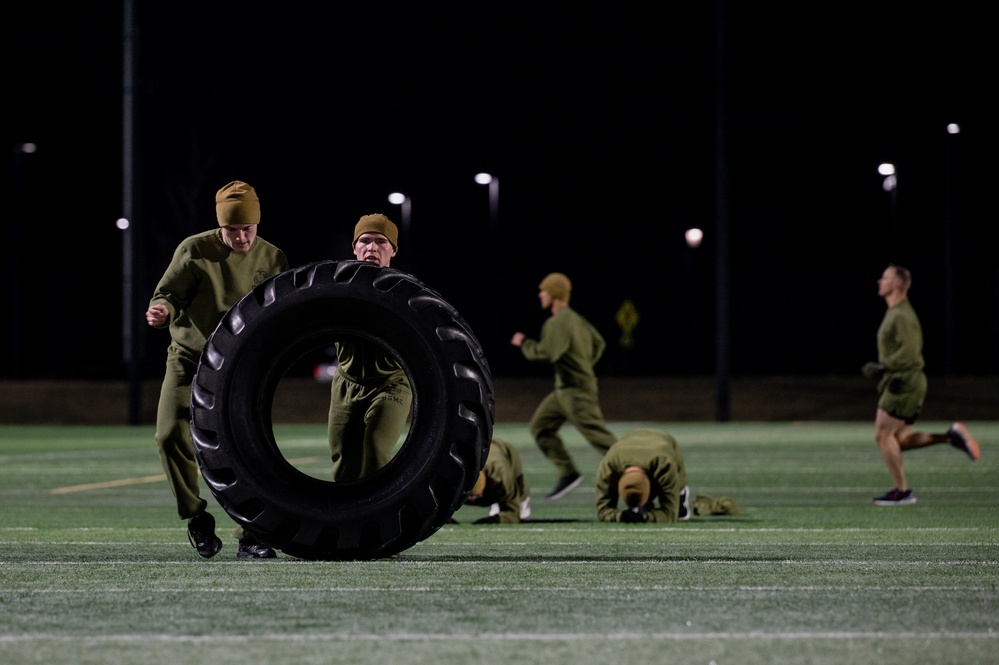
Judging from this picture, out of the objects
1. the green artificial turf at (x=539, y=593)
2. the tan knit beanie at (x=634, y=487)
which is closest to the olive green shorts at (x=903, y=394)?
the green artificial turf at (x=539, y=593)

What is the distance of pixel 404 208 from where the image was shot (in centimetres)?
7481

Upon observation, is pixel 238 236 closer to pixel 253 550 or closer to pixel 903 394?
pixel 253 550

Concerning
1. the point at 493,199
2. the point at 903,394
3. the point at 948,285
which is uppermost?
the point at 493,199

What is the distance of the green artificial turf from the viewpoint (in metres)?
6.28

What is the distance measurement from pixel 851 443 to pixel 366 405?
62.3 feet

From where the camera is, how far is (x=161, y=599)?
7.69 meters

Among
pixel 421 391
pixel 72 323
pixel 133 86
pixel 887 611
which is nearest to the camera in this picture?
pixel 887 611

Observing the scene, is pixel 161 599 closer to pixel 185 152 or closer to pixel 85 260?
pixel 185 152

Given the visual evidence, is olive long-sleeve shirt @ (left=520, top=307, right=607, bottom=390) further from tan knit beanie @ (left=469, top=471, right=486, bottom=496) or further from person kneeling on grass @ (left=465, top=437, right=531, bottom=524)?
tan knit beanie @ (left=469, top=471, right=486, bottom=496)

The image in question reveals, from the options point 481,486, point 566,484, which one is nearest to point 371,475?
point 481,486

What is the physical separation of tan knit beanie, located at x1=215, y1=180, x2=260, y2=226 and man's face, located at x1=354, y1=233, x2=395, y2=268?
30.9 inches

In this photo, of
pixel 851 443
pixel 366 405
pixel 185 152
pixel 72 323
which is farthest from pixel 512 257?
pixel 366 405

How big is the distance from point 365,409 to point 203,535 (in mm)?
1133

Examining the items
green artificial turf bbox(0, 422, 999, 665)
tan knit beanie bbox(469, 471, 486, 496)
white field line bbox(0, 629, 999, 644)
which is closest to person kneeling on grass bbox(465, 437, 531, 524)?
tan knit beanie bbox(469, 471, 486, 496)
